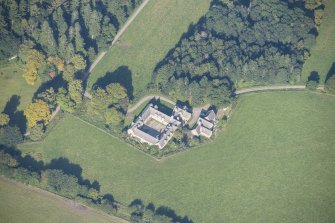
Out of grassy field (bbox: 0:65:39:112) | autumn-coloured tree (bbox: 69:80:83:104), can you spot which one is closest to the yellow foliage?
grassy field (bbox: 0:65:39:112)

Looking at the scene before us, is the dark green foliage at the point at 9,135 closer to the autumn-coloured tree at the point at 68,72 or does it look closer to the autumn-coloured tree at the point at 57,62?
the autumn-coloured tree at the point at 68,72

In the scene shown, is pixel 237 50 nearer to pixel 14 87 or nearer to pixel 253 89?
pixel 253 89

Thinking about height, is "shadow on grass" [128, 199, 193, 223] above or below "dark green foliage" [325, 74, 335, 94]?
below

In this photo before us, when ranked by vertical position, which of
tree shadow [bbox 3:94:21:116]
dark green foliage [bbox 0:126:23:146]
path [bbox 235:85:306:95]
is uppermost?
path [bbox 235:85:306:95]

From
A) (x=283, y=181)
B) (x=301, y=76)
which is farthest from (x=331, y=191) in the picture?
(x=301, y=76)

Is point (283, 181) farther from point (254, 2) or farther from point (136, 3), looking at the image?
point (136, 3)

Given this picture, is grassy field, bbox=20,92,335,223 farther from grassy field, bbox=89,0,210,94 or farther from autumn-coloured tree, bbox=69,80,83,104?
grassy field, bbox=89,0,210,94
